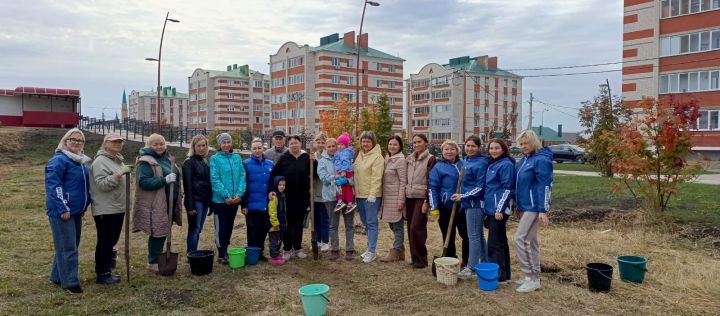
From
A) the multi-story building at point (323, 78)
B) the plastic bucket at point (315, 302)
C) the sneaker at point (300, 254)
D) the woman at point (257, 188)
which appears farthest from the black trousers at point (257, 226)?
the multi-story building at point (323, 78)

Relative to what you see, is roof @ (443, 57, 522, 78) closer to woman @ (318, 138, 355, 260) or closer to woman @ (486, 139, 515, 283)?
woman @ (318, 138, 355, 260)

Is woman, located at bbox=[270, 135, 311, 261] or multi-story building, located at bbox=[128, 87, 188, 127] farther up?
multi-story building, located at bbox=[128, 87, 188, 127]

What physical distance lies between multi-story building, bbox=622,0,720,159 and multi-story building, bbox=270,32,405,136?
1209 inches

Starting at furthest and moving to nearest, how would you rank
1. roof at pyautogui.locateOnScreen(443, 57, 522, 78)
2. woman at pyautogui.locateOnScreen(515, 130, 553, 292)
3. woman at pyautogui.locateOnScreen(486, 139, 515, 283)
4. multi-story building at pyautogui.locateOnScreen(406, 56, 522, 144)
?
roof at pyautogui.locateOnScreen(443, 57, 522, 78)
multi-story building at pyautogui.locateOnScreen(406, 56, 522, 144)
woman at pyautogui.locateOnScreen(486, 139, 515, 283)
woman at pyautogui.locateOnScreen(515, 130, 553, 292)

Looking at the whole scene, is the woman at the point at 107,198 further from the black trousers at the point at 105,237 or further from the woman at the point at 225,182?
the woman at the point at 225,182

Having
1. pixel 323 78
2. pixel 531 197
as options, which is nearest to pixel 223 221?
pixel 531 197

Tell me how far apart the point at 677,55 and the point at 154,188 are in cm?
3197

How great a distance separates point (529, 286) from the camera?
5207mm

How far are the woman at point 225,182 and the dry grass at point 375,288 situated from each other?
0.69 m

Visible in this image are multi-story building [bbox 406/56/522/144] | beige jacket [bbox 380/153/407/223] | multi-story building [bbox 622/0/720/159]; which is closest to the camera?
beige jacket [bbox 380/153/407/223]

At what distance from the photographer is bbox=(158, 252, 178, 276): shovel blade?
582cm

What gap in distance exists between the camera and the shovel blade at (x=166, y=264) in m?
5.82

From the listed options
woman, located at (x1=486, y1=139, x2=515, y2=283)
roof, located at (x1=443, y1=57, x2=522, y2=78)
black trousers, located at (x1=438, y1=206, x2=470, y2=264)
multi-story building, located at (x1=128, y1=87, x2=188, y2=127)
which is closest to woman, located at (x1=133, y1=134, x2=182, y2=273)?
black trousers, located at (x1=438, y1=206, x2=470, y2=264)

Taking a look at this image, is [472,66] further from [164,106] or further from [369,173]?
[164,106]
